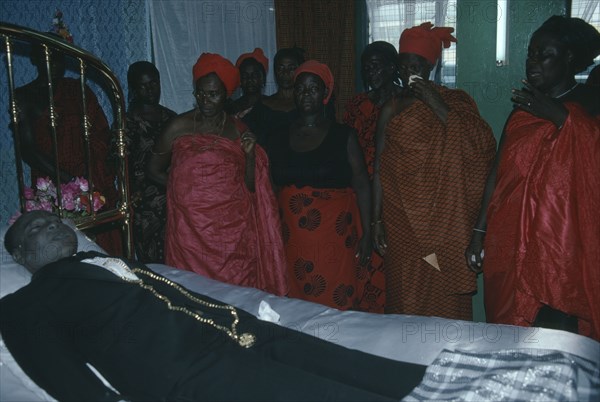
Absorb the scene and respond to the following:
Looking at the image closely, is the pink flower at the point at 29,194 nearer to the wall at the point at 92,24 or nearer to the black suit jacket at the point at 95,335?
the black suit jacket at the point at 95,335

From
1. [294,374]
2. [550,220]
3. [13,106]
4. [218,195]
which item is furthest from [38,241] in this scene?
[550,220]

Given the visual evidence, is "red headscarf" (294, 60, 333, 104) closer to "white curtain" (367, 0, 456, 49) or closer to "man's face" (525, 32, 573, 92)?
"man's face" (525, 32, 573, 92)

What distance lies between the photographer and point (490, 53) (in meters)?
3.49

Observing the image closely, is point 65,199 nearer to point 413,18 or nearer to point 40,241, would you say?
point 40,241

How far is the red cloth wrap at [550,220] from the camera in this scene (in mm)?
2402

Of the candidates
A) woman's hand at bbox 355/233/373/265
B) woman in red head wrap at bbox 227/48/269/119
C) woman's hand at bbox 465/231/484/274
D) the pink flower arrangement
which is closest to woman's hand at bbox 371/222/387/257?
woman's hand at bbox 355/233/373/265

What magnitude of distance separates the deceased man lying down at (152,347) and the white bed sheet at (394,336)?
3.9 inches

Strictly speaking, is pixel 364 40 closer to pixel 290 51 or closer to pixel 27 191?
pixel 290 51

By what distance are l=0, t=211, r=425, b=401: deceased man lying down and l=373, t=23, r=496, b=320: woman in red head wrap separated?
1230 mm

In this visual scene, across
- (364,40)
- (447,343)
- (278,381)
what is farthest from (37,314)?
(364,40)

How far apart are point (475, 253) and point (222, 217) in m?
1.36

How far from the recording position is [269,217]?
314 centimetres

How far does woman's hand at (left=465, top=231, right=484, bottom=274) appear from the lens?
2.83m

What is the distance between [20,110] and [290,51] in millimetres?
1797
